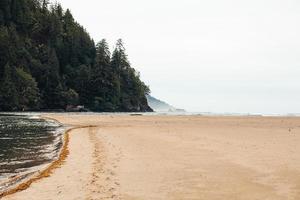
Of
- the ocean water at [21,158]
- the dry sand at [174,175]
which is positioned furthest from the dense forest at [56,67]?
the dry sand at [174,175]

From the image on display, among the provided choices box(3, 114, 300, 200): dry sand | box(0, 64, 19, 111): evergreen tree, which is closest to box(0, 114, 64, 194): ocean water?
box(3, 114, 300, 200): dry sand

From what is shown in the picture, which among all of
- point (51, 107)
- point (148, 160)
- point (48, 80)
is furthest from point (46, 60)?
point (148, 160)

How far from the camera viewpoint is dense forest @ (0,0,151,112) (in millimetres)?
134387

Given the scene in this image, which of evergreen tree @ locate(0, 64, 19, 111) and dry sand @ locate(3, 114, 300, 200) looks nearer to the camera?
dry sand @ locate(3, 114, 300, 200)

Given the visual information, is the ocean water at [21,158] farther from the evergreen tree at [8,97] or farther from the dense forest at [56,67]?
the dense forest at [56,67]

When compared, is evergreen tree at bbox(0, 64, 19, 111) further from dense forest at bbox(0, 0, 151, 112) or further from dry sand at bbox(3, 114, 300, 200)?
dry sand at bbox(3, 114, 300, 200)

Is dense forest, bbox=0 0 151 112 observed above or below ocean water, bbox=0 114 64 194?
above

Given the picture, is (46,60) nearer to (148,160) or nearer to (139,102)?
(139,102)

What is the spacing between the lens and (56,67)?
154875 millimetres

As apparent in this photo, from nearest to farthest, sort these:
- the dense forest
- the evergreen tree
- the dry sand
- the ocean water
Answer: the dry sand < the ocean water < the evergreen tree < the dense forest

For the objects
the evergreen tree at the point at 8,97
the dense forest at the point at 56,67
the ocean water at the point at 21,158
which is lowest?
the ocean water at the point at 21,158

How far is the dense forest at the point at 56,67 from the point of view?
441ft

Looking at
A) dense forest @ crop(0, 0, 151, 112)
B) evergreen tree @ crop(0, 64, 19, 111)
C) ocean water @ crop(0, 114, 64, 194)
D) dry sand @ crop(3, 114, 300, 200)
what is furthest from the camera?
dense forest @ crop(0, 0, 151, 112)

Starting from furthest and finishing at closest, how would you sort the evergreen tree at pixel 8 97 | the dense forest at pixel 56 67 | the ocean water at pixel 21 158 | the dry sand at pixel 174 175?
1. the dense forest at pixel 56 67
2. the evergreen tree at pixel 8 97
3. the ocean water at pixel 21 158
4. the dry sand at pixel 174 175
